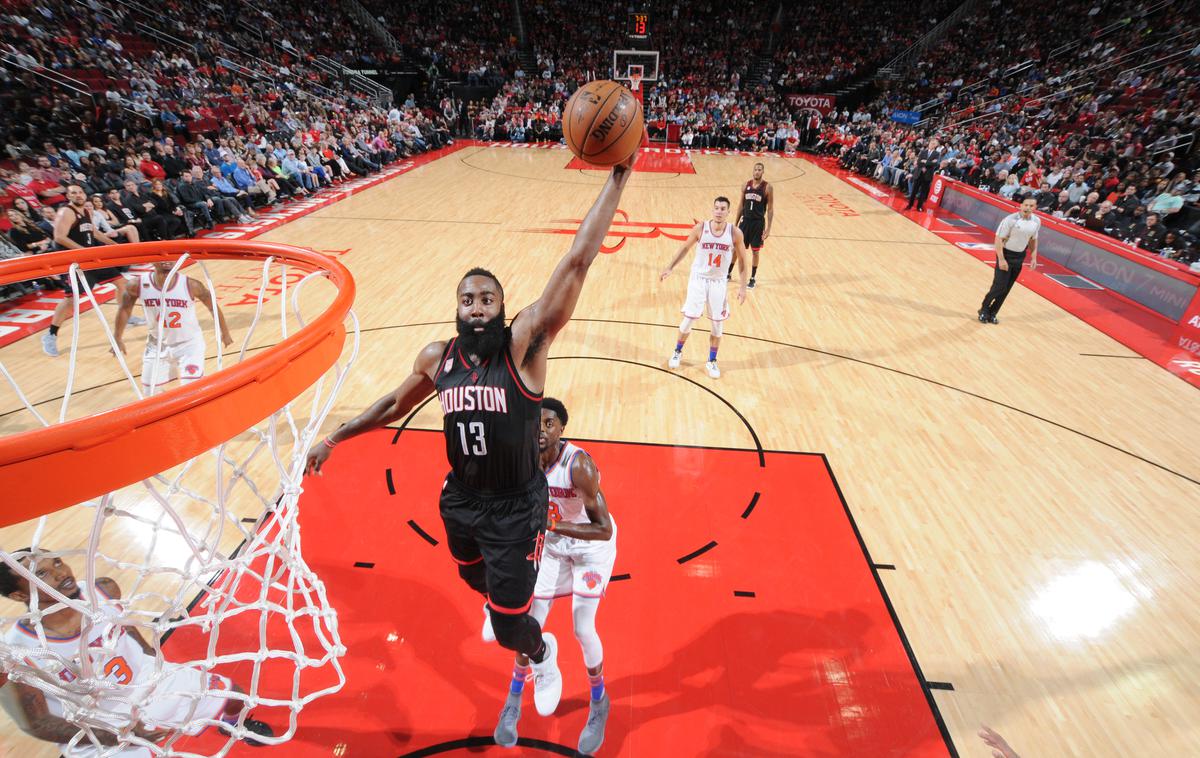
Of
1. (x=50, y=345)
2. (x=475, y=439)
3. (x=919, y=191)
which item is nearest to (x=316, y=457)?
(x=475, y=439)

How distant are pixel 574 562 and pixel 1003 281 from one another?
702 cm

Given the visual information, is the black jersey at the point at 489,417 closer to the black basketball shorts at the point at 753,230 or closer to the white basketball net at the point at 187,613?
the white basketball net at the point at 187,613

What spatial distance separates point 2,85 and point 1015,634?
1684 cm

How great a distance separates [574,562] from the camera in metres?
2.85

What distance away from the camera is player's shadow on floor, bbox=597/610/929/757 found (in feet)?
9.50

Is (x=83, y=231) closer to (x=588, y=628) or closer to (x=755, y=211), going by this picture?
(x=588, y=628)

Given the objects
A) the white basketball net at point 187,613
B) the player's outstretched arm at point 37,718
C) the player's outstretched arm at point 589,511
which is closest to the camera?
the white basketball net at point 187,613

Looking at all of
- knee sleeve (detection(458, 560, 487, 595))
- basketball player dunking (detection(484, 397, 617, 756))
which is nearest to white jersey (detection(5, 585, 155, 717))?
knee sleeve (detection(458, 560, 487, 595))

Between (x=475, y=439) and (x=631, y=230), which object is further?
(x=631, y=230)

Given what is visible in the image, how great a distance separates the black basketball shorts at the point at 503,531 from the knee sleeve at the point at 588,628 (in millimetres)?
423

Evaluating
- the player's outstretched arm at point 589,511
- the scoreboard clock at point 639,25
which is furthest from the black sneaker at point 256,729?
the scoreboard clock at point 639,25

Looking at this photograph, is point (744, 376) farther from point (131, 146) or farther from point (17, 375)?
point (131, 146)

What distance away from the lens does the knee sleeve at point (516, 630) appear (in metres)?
2.43

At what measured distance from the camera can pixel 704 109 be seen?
79.5 ft
